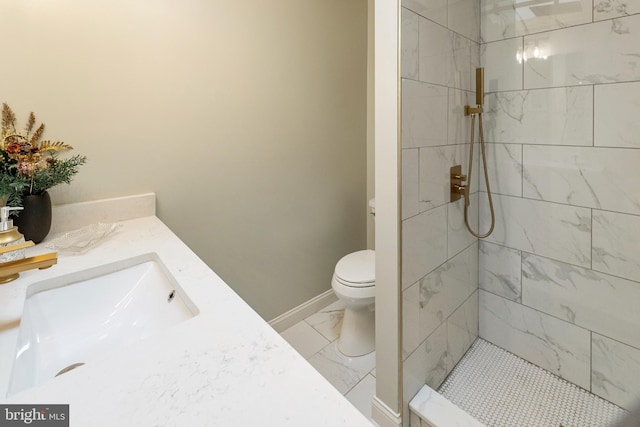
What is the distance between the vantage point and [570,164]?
1452mm

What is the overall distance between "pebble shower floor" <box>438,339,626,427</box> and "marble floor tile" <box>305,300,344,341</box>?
0.75 meters

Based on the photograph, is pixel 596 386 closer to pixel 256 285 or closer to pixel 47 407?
pixel 256 285

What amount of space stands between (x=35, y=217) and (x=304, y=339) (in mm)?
1512

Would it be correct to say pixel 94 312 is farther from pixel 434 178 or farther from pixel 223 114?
pixel 434 178

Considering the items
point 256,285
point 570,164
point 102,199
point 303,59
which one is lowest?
point 256,285

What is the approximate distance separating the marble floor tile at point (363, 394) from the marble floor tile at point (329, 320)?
384 mm

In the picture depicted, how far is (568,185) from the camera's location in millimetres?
1469

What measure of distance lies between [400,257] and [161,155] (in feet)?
3.86

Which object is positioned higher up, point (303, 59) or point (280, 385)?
point (303, 59)

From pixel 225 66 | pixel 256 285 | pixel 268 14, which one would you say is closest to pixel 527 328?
pixel 256 285

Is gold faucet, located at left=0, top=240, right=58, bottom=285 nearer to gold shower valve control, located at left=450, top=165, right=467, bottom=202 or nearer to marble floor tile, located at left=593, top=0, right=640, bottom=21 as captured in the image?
gold shower valve control, located at left=450, top=165, right=467, bottom=202

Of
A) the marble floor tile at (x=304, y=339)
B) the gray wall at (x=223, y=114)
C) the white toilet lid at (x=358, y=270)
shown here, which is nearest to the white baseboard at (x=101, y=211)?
the gray wall at (x=223, y=114)

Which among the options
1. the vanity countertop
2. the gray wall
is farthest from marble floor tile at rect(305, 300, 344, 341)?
the vanity countertop

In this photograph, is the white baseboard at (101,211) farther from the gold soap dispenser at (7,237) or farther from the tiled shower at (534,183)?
the tiled shower at (534,183)
